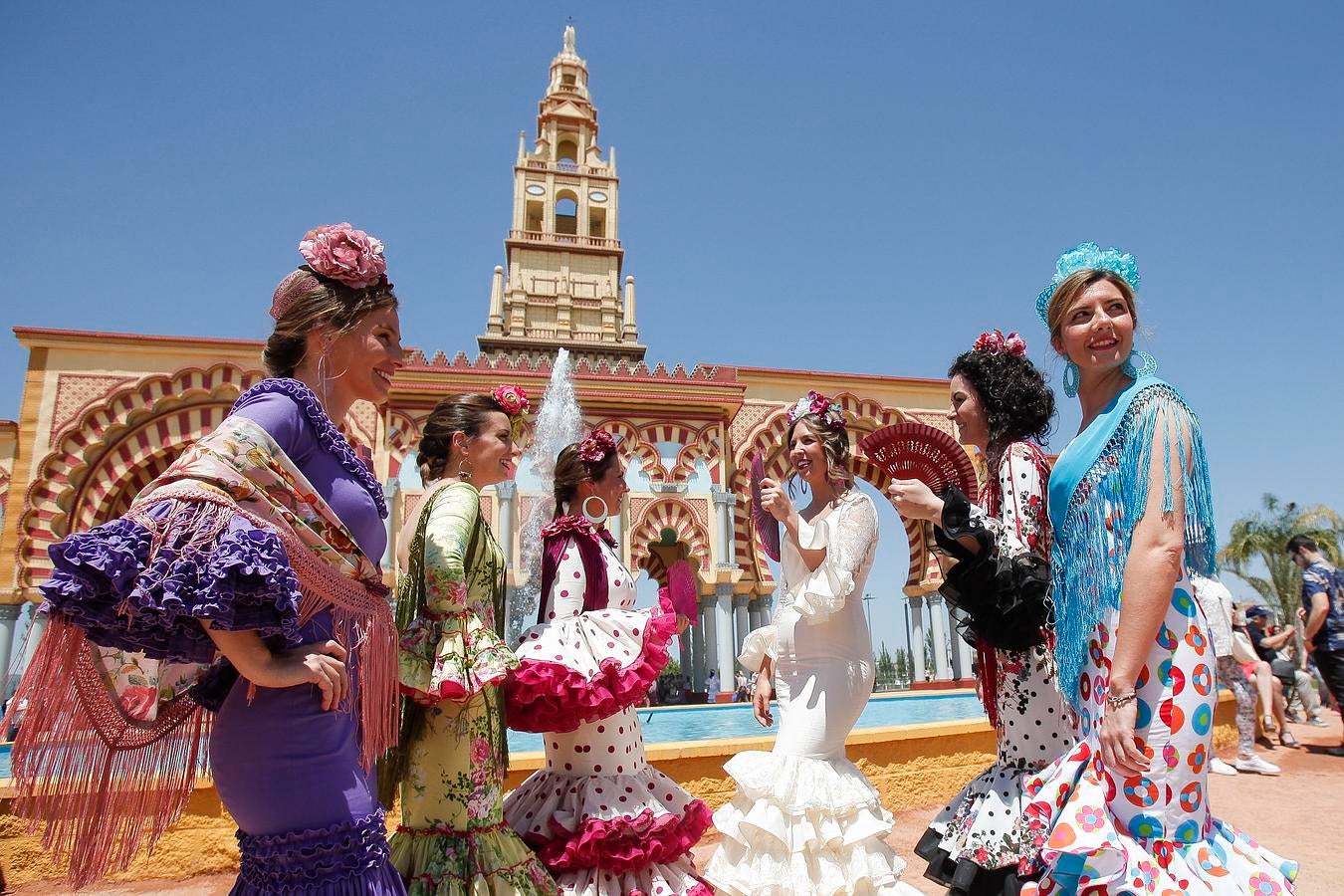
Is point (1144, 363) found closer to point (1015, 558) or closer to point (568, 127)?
point (1015, 558)

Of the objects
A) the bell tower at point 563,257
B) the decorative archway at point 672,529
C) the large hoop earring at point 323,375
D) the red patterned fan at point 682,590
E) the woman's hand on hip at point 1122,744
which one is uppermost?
the bell tower at point 563,257

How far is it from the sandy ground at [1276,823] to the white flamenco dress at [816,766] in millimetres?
1399

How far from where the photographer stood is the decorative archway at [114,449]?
1432 cm

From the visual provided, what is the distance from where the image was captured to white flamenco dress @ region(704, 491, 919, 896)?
2.67 meters

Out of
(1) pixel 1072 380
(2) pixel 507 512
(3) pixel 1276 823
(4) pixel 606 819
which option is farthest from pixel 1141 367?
(2) pixel 507 512

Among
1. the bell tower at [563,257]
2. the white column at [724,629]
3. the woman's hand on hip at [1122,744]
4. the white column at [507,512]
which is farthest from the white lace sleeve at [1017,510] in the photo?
the bell tower at [563,257]

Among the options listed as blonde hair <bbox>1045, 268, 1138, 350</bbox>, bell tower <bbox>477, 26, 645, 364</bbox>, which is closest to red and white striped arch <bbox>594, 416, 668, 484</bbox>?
bell tower <bbox>477, 26, 645, 364</bbox>

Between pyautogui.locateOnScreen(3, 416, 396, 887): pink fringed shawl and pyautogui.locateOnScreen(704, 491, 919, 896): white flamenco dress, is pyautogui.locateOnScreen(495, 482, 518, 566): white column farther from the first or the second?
pyautogui.locateOnScreen(3, 416, 396, 887): pink fringed shawl

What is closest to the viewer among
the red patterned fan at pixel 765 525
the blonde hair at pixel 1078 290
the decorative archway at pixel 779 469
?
the blonde hair at pixel 1078 290

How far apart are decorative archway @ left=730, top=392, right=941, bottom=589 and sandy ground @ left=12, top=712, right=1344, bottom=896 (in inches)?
396

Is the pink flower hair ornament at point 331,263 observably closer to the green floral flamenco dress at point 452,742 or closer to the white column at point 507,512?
the green floral flamenco dress at point 452,742

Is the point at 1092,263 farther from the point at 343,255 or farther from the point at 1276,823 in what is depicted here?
the point at 1276,823

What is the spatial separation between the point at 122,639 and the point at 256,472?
0.37m

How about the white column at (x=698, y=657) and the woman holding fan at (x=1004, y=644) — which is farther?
the white column at (x=698, y=657)
